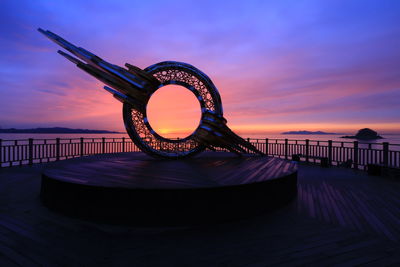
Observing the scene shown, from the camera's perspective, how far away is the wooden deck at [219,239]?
331 cm

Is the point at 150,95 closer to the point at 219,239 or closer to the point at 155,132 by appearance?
the point at 155,132

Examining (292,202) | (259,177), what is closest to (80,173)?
(259,177)

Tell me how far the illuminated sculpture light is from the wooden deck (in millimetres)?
3622

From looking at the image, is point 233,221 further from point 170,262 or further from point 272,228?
point 170,262

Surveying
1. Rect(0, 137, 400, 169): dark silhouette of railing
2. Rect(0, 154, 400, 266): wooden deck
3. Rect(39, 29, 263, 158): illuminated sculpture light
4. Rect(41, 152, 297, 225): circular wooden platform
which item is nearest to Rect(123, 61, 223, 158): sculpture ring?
Rect(39, 29, 263, 158): illuminated sculpture light

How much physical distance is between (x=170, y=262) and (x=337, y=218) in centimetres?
379

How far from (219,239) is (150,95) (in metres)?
5.62

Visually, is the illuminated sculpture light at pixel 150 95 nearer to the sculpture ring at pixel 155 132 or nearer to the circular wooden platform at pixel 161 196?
the sculpture ring at pixel 155 132

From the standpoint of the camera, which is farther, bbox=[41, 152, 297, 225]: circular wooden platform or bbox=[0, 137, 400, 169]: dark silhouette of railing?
bbox=[0, 137, 400, 169]: dark silhouette of railing

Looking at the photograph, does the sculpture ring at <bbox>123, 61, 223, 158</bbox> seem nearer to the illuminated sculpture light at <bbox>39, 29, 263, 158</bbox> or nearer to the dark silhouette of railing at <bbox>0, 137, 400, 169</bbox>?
the illuminated sculpture light at <bbox>39, 29, 263, 158</bbox>

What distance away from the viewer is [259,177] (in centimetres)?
557

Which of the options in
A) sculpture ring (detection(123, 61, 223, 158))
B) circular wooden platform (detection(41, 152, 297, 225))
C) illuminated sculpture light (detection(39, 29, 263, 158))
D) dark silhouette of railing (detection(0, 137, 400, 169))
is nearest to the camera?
circular wooden platform (detection(41, 152, 297, 225))

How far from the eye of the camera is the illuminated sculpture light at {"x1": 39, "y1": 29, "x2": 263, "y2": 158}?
23.6 ft

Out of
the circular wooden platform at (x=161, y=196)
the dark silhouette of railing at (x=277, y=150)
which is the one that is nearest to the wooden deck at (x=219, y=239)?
the circular wooden platform at (x=161, y=196)
